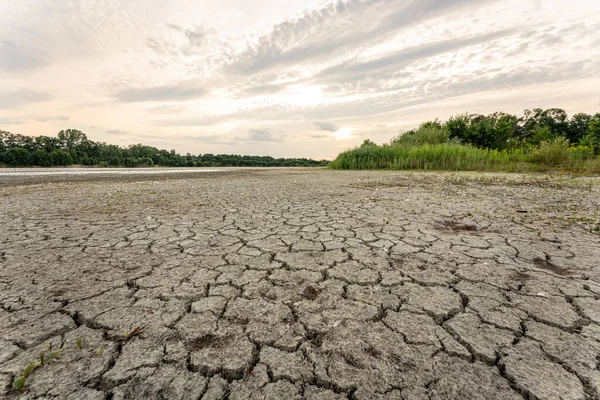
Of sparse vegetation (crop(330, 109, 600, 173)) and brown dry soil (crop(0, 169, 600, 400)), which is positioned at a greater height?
sparse vegetation (crop(330, 109, 600, 173))

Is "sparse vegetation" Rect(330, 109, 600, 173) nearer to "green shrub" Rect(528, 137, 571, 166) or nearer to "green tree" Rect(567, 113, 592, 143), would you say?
"green shrub" Rect(528, 137, 571, 166)

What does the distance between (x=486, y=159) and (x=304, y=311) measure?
15.5 m

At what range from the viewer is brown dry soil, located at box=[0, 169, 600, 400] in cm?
106

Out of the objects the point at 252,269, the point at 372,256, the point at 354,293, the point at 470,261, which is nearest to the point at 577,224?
A: the point at 470,261

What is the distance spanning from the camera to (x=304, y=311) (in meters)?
1.52

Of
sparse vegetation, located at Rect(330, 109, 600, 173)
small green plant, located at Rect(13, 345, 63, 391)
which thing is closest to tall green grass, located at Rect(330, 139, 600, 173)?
sparse vegetation, located at Rect(330, 109, 600, 173)

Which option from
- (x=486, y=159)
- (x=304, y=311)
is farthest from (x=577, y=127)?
(x=304, y=311)

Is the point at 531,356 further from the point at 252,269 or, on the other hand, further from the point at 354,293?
the point at 252,269

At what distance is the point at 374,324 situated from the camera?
1.40m

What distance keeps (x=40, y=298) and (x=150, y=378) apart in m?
1.17

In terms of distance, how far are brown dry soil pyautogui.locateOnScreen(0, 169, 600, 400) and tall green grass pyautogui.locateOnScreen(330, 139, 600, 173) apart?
11356 millimetres

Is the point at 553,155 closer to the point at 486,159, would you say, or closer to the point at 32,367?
the point at 486,159

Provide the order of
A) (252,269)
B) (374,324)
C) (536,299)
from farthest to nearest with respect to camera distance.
Result: (252,269)
(536,299)
(374,324)

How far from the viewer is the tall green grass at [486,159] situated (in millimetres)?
12250
